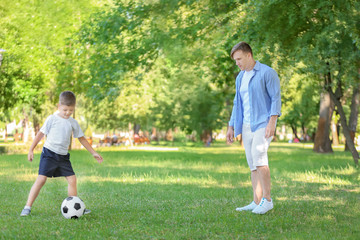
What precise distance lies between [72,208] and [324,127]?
81.4 feet

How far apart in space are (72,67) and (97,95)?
22.9ft

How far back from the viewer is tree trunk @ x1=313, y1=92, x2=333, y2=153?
2914cm

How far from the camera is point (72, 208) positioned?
21.1 ft

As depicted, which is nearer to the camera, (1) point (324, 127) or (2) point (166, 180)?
(2) point (166, 180)

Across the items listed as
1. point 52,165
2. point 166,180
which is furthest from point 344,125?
point 52,165

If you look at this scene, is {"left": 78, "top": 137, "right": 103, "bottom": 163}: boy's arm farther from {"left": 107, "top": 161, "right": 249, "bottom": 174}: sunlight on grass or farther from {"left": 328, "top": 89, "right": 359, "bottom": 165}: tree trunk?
{"left": 328, "top": 89, "right": 359, "bottom": 165}: tree trunk

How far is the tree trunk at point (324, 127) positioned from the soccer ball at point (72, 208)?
78.7 ft

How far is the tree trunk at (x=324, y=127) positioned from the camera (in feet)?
95.6

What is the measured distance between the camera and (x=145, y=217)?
669cm

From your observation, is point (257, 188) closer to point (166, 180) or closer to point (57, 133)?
point (57, 133)

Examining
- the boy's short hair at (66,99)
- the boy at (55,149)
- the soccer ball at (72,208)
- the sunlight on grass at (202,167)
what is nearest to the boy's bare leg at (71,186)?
the boy at (55,149)

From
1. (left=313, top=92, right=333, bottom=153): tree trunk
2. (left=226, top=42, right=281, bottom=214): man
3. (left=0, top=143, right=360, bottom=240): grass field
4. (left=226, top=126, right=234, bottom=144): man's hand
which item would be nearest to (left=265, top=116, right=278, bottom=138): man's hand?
(left=226, top=42, right=281, bottom=214): man

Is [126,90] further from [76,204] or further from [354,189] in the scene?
[76,204]

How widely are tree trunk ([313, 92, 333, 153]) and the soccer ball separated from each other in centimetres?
2400
